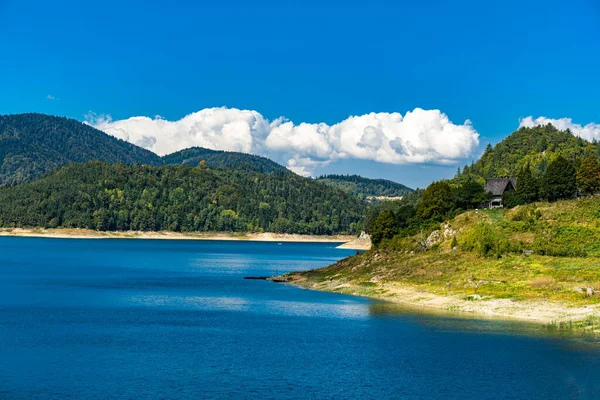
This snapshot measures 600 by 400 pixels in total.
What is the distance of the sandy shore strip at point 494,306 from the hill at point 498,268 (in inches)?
4.3

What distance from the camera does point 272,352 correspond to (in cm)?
5816

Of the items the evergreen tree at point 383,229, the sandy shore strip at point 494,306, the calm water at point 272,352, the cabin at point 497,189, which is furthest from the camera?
the cabin at point 497,189

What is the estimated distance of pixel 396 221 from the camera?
131 metres

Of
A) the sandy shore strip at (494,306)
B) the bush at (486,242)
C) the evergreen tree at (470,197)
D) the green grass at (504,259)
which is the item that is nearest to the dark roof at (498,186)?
the evergreen tree at (470,197)

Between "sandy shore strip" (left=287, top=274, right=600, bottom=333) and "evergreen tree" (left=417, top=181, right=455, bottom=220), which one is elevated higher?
"evergreen tree" (left=417, top=181, right=455, bottom=220)

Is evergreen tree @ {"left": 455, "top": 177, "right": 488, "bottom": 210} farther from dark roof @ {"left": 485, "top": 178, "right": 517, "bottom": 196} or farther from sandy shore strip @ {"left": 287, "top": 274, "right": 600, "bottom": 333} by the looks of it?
sandy shore strip @ {"left": 287, "top": 274, "right": 600, "bottom": 333}

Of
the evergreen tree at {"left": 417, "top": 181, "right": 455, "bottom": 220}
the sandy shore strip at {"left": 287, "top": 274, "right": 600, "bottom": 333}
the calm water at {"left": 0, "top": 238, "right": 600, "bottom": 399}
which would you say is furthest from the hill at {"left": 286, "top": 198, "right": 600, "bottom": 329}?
the evergreen tree at {"left": 417, "top": 181, "right": 455, "bottom": 220}

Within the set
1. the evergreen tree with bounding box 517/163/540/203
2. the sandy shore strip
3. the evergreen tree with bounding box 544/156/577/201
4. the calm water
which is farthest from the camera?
the evergreen tree with bounding box 517/163/540/203

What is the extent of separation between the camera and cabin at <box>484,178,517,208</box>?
13665 centimetres

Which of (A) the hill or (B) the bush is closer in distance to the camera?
(A) the hill

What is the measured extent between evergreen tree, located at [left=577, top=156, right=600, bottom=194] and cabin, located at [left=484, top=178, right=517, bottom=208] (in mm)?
17241

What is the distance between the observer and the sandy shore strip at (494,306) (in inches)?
2746

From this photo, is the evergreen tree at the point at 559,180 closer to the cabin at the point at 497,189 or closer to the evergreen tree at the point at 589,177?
the evergreen tree at the point at 589,177

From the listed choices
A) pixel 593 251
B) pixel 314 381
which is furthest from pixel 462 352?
pixel 593 251
